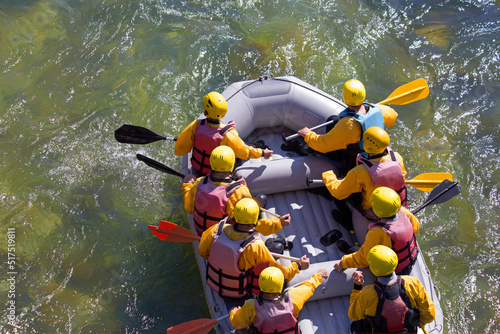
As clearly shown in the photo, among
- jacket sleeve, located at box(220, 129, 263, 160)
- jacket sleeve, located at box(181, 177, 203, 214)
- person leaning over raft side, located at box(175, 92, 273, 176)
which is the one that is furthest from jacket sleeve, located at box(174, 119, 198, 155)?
jacket sleeve, located at box(181, 177, 203, 214)

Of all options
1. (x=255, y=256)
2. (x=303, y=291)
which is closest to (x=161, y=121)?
(x=255, y=256)

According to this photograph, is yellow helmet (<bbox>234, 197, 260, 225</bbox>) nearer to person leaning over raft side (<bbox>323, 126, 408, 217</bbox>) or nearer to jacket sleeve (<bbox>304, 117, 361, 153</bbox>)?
person leaning over raft side (<bbox>323, 126, 408, 217</bbox>)

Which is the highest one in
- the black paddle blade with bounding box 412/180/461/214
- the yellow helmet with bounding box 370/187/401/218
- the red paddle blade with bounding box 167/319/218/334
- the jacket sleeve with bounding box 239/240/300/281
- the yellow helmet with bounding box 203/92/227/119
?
the yellow helmet with bounding box 203/92/227/119

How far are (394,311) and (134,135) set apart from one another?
326cm

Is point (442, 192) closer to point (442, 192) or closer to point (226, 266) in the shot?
point (442, 192)

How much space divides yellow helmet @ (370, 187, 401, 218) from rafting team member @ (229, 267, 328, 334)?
37.4 inches

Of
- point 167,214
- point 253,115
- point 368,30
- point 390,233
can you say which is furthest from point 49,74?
point 390,233

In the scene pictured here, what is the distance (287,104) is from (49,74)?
12.6ft

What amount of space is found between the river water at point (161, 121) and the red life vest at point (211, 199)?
1.32 meters

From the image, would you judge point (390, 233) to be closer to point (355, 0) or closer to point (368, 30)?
point (368, 30)

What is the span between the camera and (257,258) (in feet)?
13.0

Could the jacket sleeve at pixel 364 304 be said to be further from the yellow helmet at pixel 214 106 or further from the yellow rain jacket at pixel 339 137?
the yellow helmet at pixel 214 106

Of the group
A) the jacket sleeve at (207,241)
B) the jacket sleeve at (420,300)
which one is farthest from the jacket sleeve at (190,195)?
the jacket sleeve at (420,300)

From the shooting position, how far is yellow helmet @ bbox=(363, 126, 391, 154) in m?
4.28
